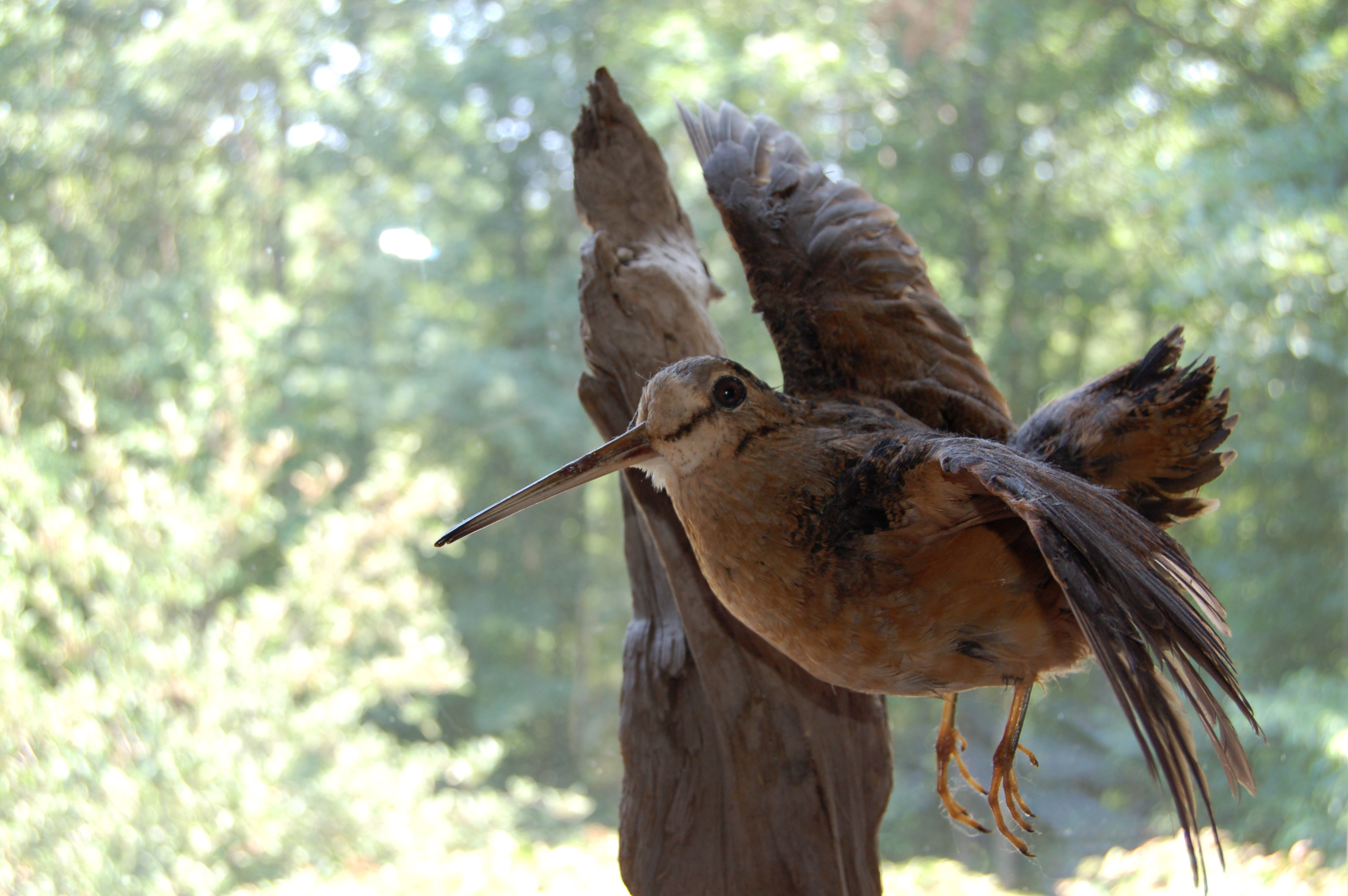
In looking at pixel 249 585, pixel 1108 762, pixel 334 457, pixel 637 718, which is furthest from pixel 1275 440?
pixel 249 585

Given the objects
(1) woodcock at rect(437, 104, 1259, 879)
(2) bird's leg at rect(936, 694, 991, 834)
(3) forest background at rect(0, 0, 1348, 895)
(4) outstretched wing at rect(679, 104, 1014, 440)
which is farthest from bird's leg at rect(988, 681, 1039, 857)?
(3) forest background at rect(0, 0, 1348, 895)

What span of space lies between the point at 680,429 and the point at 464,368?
7.68ft

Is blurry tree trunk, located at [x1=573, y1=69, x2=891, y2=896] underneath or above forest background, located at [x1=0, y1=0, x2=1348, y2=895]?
underneath

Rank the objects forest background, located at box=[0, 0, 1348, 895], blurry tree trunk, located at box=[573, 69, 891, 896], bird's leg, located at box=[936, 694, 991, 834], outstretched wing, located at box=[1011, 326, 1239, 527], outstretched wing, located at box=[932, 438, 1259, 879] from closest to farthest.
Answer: outstretched wing, located at box=[932, 438, 1259, 879] < outstretched wing, located at box=[1011, 326, 1239, 527] < bird's leg, located at box=[936, 694, 991, 834] < blurry tree trunk, located at box=[573, 69, 891, 896] < forest background, located at box=[0, 0, 1348, 895]

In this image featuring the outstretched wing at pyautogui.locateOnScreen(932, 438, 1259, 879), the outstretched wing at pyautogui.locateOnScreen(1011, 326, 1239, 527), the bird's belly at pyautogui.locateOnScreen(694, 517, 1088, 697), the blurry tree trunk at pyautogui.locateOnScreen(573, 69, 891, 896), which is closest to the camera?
the outstretched wing at pyautogui.locateOnScreen(932, 438, 1259, 879)

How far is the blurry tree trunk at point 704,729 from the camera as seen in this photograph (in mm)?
1291

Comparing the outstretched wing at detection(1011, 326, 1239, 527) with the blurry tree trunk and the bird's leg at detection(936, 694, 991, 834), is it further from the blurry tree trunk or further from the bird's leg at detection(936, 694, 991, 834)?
the blurry tree trunk

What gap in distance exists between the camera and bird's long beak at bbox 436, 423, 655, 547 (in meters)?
0.91

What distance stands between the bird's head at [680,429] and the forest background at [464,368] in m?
1.64

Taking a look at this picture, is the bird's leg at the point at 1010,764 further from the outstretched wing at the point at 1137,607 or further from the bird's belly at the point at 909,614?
the outstretched wing at the point at 1137,607

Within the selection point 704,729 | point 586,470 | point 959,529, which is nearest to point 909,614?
point 959,529

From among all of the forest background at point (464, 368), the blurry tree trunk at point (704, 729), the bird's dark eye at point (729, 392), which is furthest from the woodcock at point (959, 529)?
the forest background at point (464, 368)

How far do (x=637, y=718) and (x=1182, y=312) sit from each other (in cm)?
223

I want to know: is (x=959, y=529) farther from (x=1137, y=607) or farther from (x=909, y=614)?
(x=1137, y=607)
